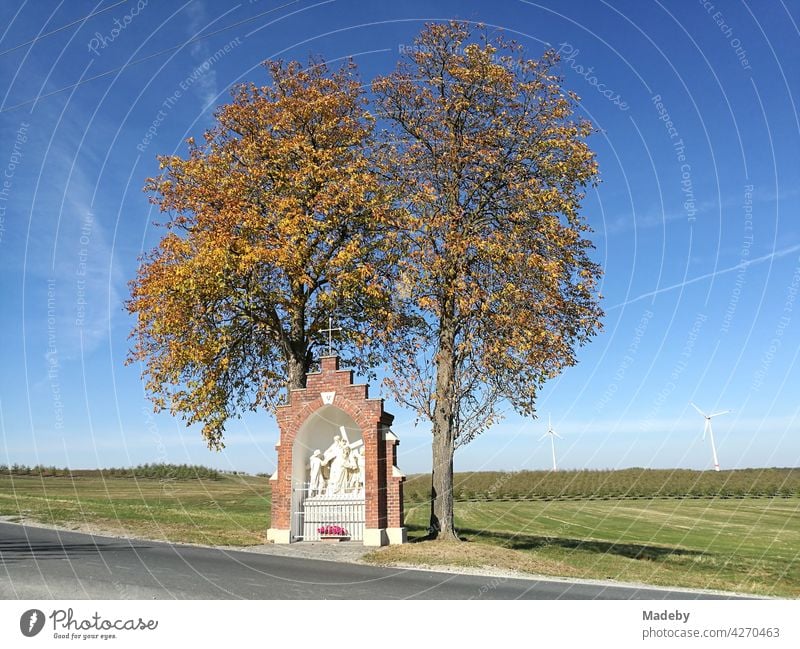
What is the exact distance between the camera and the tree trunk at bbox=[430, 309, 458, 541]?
2002 centimetres

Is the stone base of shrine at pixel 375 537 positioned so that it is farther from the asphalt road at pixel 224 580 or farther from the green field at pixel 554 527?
the asphalt road at pixel 224 580

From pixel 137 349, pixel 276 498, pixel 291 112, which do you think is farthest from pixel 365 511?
pixel 291 112

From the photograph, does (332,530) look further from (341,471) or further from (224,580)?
(224,580)

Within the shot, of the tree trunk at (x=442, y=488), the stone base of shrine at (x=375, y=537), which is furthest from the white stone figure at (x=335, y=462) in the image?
the tree trunk at (x=442, y=488)

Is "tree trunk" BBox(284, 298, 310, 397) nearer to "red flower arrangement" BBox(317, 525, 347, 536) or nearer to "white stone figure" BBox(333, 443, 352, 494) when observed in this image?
"white stone figure" BBox(333, 443, 352, 494)

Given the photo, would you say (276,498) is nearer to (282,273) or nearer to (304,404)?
(304,404)

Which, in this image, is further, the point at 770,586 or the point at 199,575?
the point at 770,586

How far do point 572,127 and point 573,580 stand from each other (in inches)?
597

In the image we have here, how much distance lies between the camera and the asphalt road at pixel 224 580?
1030 centimetres

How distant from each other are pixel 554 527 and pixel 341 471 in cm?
2063

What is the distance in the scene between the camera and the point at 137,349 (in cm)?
2227

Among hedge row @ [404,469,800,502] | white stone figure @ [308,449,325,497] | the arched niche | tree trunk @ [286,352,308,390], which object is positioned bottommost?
hedge row @ [404,469,800,502]

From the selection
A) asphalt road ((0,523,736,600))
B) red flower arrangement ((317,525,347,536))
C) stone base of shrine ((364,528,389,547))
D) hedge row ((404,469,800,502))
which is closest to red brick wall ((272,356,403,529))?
stone base of shrine ((364,528,389,547))

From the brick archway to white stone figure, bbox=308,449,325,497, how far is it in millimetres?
633
